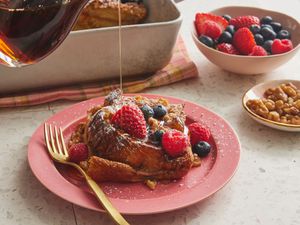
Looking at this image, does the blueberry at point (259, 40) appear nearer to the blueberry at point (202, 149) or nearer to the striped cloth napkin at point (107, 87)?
the striped cloth napkin at point (107, 87)

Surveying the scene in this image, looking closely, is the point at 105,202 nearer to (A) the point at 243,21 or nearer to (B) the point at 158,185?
(B) the point at 158,185

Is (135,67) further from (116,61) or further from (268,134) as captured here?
(268,134)

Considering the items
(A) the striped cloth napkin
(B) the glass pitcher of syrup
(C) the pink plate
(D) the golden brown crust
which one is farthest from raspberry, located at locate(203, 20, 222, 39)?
(B) the glass pitcher of syrup

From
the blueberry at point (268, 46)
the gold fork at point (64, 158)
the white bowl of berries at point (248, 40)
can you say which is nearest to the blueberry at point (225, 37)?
the white bowl of berries at point (248, 40)

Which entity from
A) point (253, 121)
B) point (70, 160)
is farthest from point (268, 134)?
point (70, 160)

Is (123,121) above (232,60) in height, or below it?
above

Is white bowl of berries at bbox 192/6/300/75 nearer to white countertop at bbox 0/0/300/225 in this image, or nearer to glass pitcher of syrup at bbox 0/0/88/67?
white countertop at bbox 0/0/300/225
